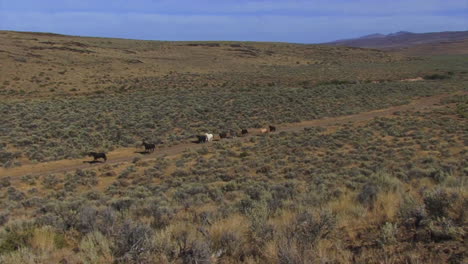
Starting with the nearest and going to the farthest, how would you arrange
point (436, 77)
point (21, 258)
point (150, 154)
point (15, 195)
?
point (21, 258) → point (15, 195) → point (150, 154) → point (436, 77)

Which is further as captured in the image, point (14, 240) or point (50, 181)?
point (50, 181)

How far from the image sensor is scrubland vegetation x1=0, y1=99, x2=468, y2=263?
168 inches

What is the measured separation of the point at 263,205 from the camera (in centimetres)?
663

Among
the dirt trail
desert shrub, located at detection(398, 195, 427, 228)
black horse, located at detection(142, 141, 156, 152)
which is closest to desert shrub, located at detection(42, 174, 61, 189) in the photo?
the dirt trail

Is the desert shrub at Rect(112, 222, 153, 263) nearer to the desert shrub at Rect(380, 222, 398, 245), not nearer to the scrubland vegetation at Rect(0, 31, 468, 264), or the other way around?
the scrubland vegetation at Rect(0, 31, 468, 264)

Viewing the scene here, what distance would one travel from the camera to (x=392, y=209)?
18.5ft

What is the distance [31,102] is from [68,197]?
2474cm

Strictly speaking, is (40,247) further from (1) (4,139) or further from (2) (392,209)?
(1) (4,139)

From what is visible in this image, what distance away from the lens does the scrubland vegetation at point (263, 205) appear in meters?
4.27

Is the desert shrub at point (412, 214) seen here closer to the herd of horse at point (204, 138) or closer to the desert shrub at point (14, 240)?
the desert shrub at point (14, 240)

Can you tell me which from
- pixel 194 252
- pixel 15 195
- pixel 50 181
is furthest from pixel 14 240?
pixel 50 181

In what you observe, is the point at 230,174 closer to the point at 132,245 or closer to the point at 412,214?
the point at 412,214

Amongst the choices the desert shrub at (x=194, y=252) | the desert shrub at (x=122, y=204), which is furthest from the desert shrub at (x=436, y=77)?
the desert shrub at (x=194, y=252)

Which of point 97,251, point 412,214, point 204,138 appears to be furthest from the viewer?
point 204,138
